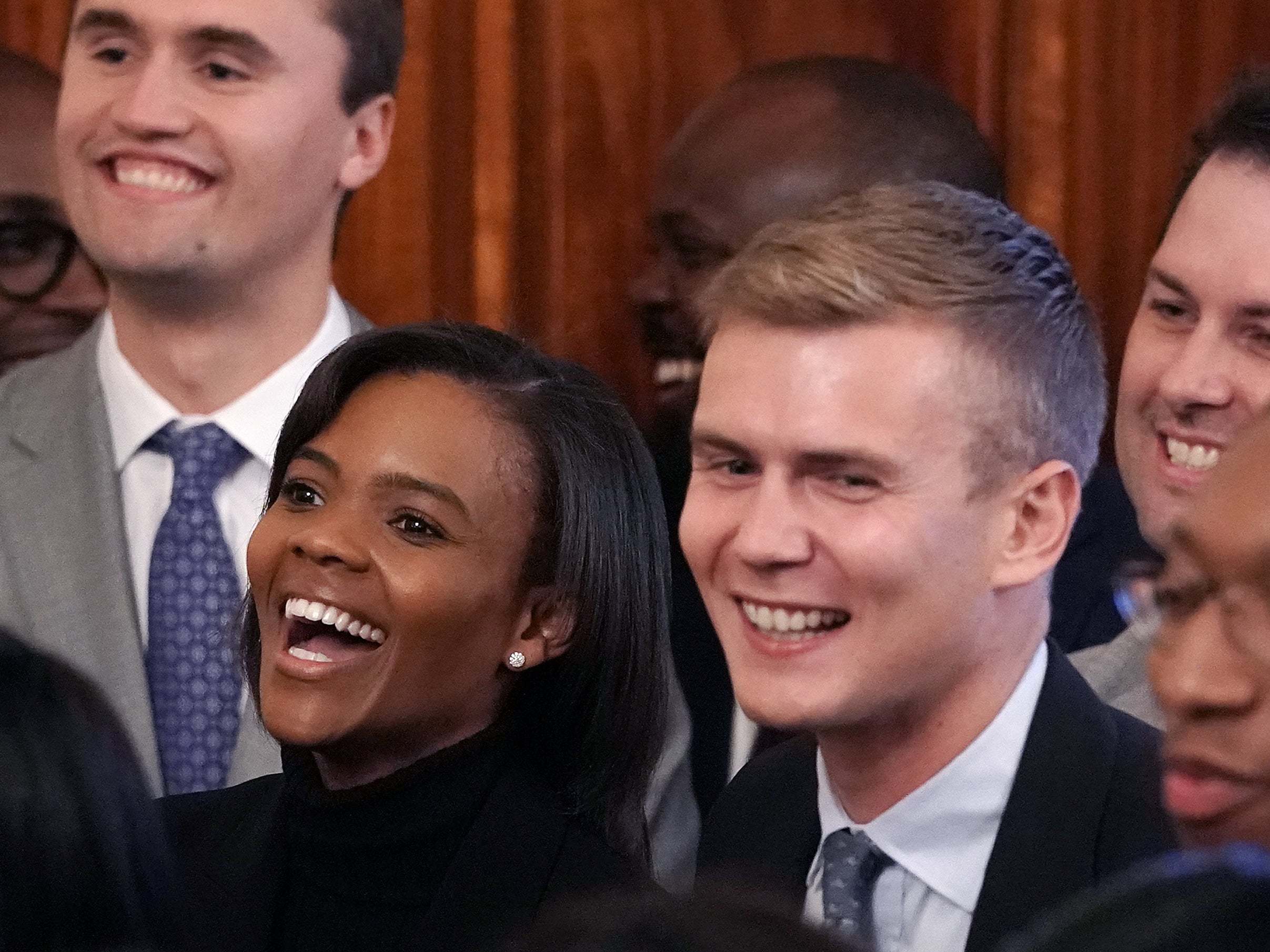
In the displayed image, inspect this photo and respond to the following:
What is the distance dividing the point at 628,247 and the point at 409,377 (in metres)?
1.09

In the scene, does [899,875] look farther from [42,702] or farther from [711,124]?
[711,124]

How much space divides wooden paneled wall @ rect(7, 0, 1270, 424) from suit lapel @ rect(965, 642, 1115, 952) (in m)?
1.26

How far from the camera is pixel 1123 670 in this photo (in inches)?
82.9

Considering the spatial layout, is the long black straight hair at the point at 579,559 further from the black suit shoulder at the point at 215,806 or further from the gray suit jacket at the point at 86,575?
the gray suit jacket at the point at 86,575

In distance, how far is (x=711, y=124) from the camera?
261cm

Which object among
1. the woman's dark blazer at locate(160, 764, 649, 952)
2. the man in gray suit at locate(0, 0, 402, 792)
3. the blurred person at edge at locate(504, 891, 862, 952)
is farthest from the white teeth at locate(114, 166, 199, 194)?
the blurred person at edge at locate(504, 891, 862, 952)

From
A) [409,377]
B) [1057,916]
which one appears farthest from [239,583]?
[1057,916]

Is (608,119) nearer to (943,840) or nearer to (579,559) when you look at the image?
(579,559)

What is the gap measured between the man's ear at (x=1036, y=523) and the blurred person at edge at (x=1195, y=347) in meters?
0.30

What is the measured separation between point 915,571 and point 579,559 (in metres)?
0.34

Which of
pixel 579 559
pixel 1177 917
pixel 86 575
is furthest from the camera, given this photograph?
pixel 86 575

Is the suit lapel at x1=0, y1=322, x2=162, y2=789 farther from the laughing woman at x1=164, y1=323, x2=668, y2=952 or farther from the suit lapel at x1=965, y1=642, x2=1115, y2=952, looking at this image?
the suit lapel at x1=965, y1=642, x2=1115, y2=952

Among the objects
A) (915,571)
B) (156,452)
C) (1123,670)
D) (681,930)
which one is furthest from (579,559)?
(681,930)

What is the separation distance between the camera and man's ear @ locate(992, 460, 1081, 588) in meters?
1.68
